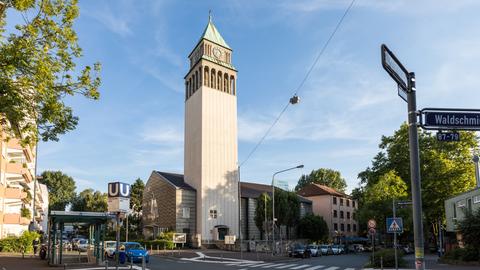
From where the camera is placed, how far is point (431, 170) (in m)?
50.1

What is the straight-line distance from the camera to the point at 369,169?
2265 inches

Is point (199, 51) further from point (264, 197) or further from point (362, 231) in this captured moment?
point (362, 231)

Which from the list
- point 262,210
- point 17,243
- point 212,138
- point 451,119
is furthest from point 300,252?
point 451,119

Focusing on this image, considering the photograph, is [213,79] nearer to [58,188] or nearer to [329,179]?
[329,179]

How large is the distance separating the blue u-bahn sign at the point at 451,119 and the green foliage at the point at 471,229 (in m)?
21.9

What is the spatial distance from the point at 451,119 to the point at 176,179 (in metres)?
55.4

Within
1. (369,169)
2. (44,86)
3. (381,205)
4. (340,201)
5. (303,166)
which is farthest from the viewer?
(340,201)

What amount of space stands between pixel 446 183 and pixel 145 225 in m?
41.1

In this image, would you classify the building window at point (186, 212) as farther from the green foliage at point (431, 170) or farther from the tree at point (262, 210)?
the green foliage at point (431, 170)

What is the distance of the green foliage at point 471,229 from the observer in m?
26.5

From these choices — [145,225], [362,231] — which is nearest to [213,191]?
[145,225]

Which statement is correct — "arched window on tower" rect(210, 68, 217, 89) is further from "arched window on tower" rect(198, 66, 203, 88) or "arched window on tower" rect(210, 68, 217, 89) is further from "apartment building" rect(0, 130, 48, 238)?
"apartment building" rect(0, 130, 48, 238)

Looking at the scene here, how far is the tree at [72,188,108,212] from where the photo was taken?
90.1m

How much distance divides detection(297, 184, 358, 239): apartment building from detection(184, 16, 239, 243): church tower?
28.2 m
